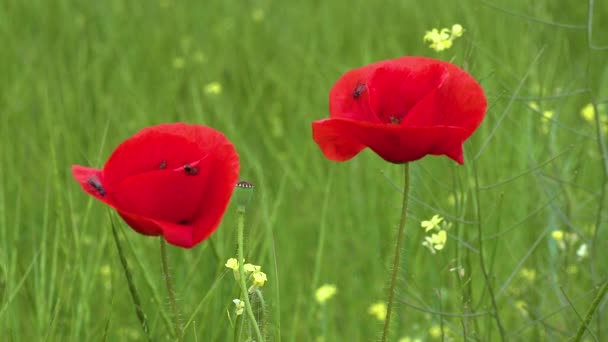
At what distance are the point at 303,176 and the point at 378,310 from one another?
54cm

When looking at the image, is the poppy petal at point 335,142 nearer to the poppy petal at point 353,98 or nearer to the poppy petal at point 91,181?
the poppy petal at point 353,98

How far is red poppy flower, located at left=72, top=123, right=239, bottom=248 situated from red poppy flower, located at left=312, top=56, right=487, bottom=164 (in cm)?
12

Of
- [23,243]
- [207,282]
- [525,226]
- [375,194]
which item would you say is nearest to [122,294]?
[207,282]

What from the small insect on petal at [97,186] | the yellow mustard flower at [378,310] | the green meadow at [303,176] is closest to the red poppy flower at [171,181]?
the small insect on petal at [97,186]

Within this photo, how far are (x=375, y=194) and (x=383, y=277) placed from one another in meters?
0.26

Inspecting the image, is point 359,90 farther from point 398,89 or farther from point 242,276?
point 242,276

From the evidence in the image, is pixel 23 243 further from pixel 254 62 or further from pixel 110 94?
pixel 254 62

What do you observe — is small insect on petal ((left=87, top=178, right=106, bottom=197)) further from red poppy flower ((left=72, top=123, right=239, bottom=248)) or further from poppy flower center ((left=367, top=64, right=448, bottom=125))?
poppy flower center ((left=367, top=64, right=448, bottom=125))

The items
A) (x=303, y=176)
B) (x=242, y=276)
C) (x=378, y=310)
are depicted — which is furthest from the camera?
(x=303, y=176)

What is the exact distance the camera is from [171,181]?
808mm

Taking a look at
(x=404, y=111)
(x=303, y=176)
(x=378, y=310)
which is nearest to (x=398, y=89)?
(x=404, y=111)

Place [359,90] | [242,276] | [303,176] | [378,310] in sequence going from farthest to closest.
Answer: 1. [303,176]
2. [378,310]
3. [359,90]
4. [242,276]

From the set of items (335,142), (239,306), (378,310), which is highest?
(335,142)

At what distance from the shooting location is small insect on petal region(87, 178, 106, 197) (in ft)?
2.72
